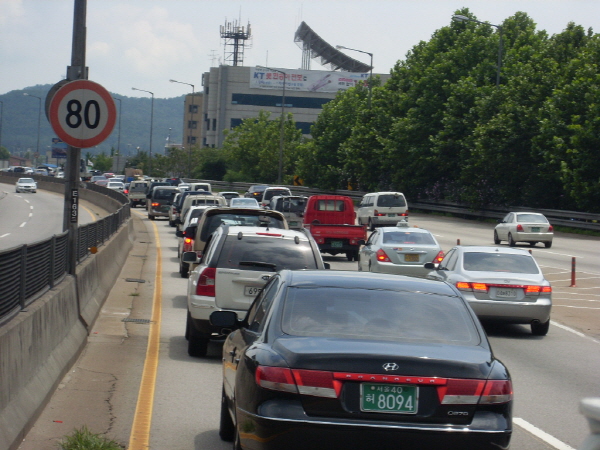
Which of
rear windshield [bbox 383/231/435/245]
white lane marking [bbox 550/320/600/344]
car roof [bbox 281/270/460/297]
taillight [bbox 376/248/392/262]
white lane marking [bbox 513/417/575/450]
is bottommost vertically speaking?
white lane marking [bbox 550/320/600/344]

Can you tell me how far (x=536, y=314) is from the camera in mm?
14555

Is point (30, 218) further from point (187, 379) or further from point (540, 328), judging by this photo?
point (187, 379)

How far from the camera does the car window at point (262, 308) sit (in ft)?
20.2

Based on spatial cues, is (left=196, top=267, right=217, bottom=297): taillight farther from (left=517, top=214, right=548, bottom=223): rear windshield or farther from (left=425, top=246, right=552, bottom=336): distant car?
(left=517, top=214, right=548, bottom=223): rear windshield

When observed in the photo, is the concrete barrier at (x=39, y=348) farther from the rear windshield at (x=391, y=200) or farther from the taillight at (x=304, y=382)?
the rear windshield at (x=391, y=200)

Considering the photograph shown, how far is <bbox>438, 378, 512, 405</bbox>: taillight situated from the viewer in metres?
5.07


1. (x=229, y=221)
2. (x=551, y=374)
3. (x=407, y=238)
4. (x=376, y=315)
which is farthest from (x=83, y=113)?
(x=407, y=238)

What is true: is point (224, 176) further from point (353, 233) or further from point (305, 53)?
point (353, 233)

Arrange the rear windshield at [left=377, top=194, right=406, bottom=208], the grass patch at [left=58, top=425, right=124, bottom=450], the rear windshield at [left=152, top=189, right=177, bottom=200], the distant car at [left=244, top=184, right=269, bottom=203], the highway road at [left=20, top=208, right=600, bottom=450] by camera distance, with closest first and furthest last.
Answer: the grass patch at [left=58, top=425, right=124, bottom=450]
the highway road at [left=20, top=208, right=600, bottom=450]
the rear windshield at [left=377, top=194, right=406, bottom=208]
the rear windshield at [left=152, top=189, right=177, bottom=200]
the distant car at [left=244, top=184, right=269, bottom=203]

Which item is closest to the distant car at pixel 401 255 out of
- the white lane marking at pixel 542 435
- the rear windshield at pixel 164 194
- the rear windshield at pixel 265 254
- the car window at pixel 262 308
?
the rear windshield at pixel 265 254

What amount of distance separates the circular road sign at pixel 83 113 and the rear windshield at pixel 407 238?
12.3m

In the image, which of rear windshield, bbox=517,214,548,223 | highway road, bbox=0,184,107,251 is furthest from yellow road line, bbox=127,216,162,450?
rear windshield, bbox=517,214,548,223

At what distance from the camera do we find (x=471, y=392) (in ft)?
16.8

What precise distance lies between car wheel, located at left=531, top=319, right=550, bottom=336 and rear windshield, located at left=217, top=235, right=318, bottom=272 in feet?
16.8
